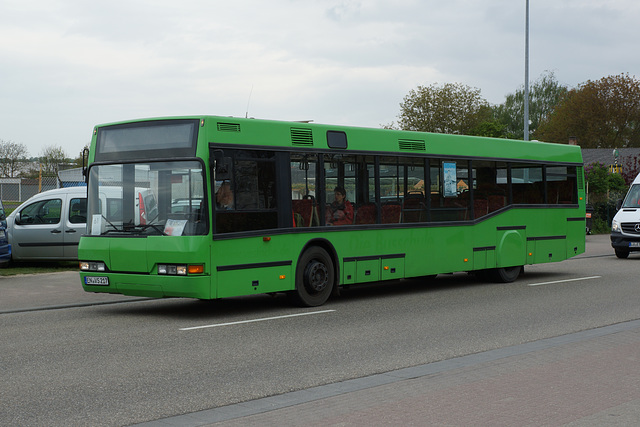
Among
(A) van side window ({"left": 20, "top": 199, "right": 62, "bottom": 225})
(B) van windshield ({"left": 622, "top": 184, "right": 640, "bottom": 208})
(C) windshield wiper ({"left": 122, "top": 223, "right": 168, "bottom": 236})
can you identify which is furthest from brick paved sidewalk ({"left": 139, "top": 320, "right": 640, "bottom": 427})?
(B) van windshield ({"left": 622, "top": 184, "right": 640, "bottom": 208})

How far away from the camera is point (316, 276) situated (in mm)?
12500

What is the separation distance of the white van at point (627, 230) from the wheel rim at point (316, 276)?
1342cm

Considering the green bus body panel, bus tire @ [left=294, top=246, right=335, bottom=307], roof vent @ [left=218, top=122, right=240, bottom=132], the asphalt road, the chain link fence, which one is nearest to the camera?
the asphalt road

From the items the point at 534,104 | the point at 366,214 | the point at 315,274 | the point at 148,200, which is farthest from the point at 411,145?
the point at 534,104

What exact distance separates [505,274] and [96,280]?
8.44 metres

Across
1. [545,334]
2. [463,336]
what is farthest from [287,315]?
[545,334]

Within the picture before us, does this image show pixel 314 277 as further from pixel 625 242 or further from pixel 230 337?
pixel 625 242

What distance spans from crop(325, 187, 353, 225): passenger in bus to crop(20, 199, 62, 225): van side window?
8.76 m

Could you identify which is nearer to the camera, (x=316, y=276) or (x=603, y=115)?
(x=316, y=276)

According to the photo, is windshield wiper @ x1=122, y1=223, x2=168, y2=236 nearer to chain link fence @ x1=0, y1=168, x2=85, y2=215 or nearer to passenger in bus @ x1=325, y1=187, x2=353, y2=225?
passenger in bus @ x1=325, y1=187, x2=353, y2=225

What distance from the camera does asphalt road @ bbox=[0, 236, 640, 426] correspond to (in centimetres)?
686

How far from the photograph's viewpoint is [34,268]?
19172mm

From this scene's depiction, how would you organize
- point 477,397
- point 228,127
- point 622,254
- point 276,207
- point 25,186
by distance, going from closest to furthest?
point 477,397, point 228,127, point 276,207, point 622,254, point 25,186

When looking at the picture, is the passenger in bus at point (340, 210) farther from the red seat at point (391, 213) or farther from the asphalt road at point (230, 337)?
the asphalt road at point (230, 337)
